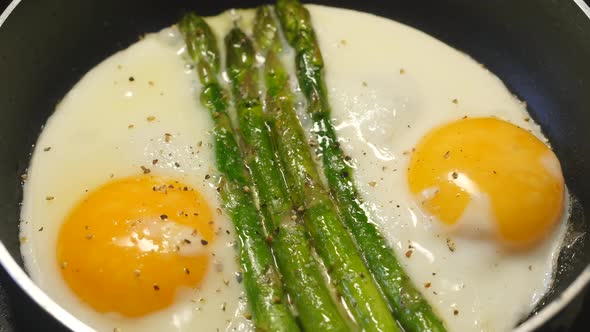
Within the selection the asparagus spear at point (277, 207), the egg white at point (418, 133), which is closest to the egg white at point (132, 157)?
the asparagus spear at point (277, 207)

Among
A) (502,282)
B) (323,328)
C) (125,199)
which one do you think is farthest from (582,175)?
(125,199)

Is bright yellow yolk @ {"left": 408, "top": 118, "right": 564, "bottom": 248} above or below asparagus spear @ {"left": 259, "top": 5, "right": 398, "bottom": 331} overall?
above

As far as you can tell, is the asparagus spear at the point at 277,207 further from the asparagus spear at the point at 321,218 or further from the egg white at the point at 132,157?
the egg white at the point at 132,157

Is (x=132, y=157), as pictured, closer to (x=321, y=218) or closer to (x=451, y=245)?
(x=321, y=218)

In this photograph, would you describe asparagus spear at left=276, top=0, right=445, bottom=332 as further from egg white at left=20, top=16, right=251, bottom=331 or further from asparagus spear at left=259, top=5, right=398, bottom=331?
egg white at left=20, top=16, right=251, bottom=331

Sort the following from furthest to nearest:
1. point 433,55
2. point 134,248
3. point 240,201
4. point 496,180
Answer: point 433,55
point 240,201
point 496,180
point 134,248

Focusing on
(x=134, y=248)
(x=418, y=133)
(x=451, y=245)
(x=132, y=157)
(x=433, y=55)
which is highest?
(x=433, y=55)

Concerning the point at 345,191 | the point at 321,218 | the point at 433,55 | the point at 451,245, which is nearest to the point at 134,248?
the point at 321,218

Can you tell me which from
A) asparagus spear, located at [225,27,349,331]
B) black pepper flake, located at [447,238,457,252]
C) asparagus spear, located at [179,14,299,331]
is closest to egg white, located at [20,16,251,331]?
asparagus spear, located at [179,14,299,331]
